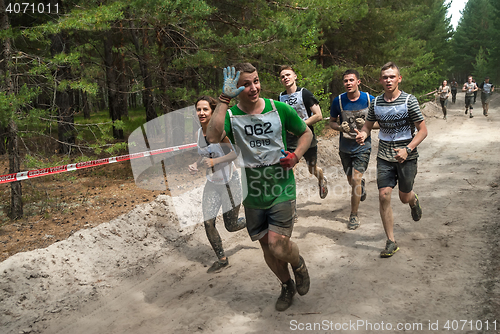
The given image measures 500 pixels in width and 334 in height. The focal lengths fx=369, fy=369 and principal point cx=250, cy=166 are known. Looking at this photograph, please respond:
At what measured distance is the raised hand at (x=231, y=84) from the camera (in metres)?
3.17

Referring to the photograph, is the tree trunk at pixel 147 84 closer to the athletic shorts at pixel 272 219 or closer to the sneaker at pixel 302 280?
the athletic shorts at pixel 272 219

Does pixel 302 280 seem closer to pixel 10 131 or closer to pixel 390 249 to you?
pixel 390 249

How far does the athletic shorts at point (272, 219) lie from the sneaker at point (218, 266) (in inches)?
62.8

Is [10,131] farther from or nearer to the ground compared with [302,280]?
farther from the ground

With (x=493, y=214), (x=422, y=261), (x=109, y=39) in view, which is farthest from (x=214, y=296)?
(x=109, y=39)

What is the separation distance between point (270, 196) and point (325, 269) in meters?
1.73

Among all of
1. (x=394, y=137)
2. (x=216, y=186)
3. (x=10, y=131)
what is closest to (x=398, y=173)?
(x=394, y=137)

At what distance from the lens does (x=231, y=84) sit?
3188 mm

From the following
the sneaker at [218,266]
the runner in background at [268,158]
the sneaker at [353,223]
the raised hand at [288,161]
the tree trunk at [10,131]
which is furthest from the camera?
the sneaker at [353,223]

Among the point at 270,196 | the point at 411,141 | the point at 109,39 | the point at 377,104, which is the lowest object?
the point at 270,196

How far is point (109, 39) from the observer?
1514 cm

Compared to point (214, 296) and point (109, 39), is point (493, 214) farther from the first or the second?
point (109, 39)

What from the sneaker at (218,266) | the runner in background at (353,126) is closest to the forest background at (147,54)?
the runner in background at (353,126)

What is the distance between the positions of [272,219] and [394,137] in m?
2.24
